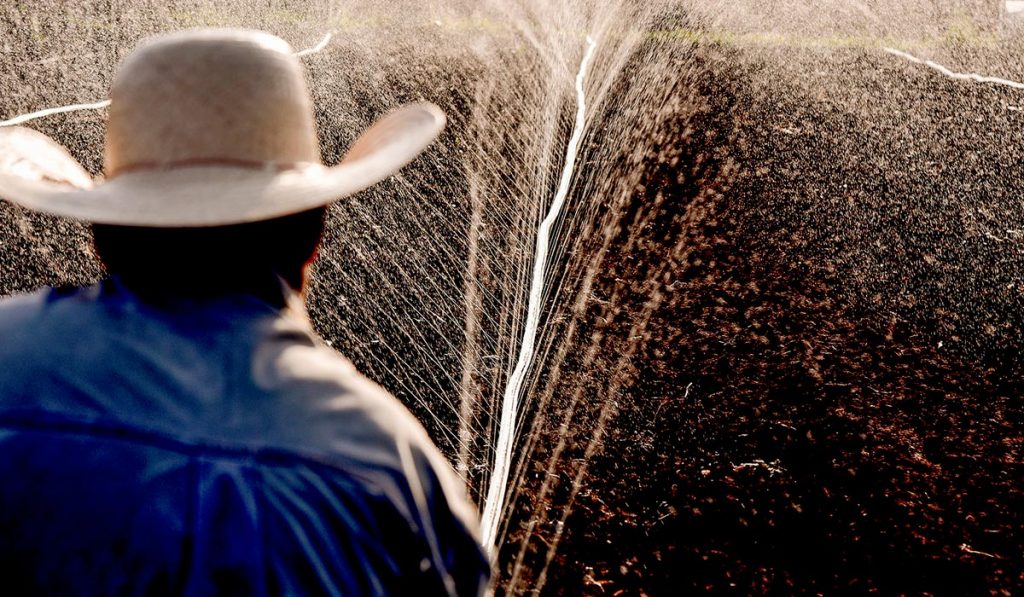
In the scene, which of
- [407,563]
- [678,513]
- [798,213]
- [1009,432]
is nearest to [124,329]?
[407,563]

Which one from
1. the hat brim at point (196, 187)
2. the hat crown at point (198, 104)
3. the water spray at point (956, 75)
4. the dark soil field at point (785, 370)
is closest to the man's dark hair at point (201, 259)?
the hat brim at point (196, 187)

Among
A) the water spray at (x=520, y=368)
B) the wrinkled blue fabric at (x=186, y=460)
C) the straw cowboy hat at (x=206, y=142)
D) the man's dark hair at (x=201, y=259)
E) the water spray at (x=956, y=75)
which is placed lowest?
the water spray at (x=520, y=368)

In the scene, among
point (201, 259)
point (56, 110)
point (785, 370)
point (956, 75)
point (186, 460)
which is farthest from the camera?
point (956, 75)

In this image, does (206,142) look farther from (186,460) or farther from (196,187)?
(186,460)

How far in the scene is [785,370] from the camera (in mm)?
3676

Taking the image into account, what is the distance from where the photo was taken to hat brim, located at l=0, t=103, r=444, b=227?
1275mm

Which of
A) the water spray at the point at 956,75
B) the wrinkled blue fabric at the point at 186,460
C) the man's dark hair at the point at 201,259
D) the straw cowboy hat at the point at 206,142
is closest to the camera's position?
the wrinkled blue fabric at the point at 186,460

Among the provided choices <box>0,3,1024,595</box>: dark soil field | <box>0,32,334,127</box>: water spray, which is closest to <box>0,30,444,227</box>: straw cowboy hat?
<box>0,3,1024,595</box>: dark soil field

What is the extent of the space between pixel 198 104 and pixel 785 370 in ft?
9.22

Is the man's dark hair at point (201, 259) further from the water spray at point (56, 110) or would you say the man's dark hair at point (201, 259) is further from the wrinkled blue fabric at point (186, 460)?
the water spray at point (56, 110)

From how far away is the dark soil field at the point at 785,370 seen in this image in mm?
2752

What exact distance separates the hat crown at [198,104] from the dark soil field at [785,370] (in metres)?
1.60

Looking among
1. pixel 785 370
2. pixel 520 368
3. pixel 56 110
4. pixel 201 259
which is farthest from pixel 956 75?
pixel 201 259

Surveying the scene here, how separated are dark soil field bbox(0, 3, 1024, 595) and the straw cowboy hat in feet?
5.10
